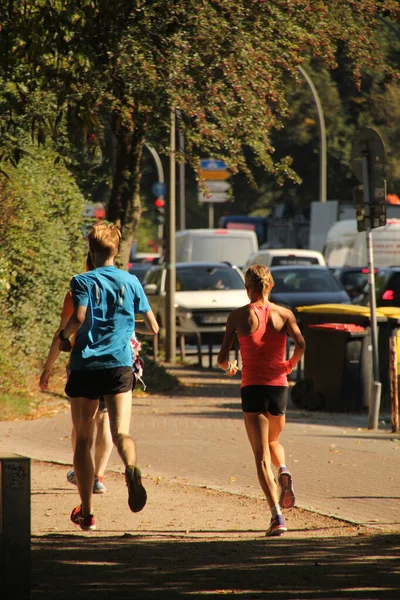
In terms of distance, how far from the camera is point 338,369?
45.3 feet

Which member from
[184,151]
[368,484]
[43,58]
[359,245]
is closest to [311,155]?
[359,245]

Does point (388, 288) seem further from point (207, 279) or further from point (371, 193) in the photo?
point (371, 193)

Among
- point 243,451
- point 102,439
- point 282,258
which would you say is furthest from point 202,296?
point 102,439

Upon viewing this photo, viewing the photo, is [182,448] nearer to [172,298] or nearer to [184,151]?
[184,151]

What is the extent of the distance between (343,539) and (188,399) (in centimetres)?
851

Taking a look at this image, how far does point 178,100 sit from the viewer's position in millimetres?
14109

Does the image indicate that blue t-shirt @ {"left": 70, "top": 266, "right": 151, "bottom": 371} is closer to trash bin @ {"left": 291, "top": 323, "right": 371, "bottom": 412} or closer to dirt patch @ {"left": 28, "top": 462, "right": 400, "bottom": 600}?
dirt patch @ {"left": 28, "top": 462, "right": 400, "bottom": 600}

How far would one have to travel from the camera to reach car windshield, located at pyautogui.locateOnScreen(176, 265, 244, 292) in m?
22.4

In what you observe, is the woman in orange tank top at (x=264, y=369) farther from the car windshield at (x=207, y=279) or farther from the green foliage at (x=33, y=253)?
the car windshield at (x=207, y=279)

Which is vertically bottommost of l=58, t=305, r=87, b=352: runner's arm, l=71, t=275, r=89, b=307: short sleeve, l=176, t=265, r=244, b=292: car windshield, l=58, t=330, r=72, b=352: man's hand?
l=176, t=265, r=244, b=292: car windshield

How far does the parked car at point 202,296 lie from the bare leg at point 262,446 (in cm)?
1354

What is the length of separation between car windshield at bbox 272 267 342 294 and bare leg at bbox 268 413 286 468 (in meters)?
16.5

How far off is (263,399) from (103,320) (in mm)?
1061

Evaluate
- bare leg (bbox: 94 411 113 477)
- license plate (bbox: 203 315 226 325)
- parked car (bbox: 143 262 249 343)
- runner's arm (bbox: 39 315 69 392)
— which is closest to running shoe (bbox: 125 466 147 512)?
runner's arm (bbox: 39 315 69 392)
